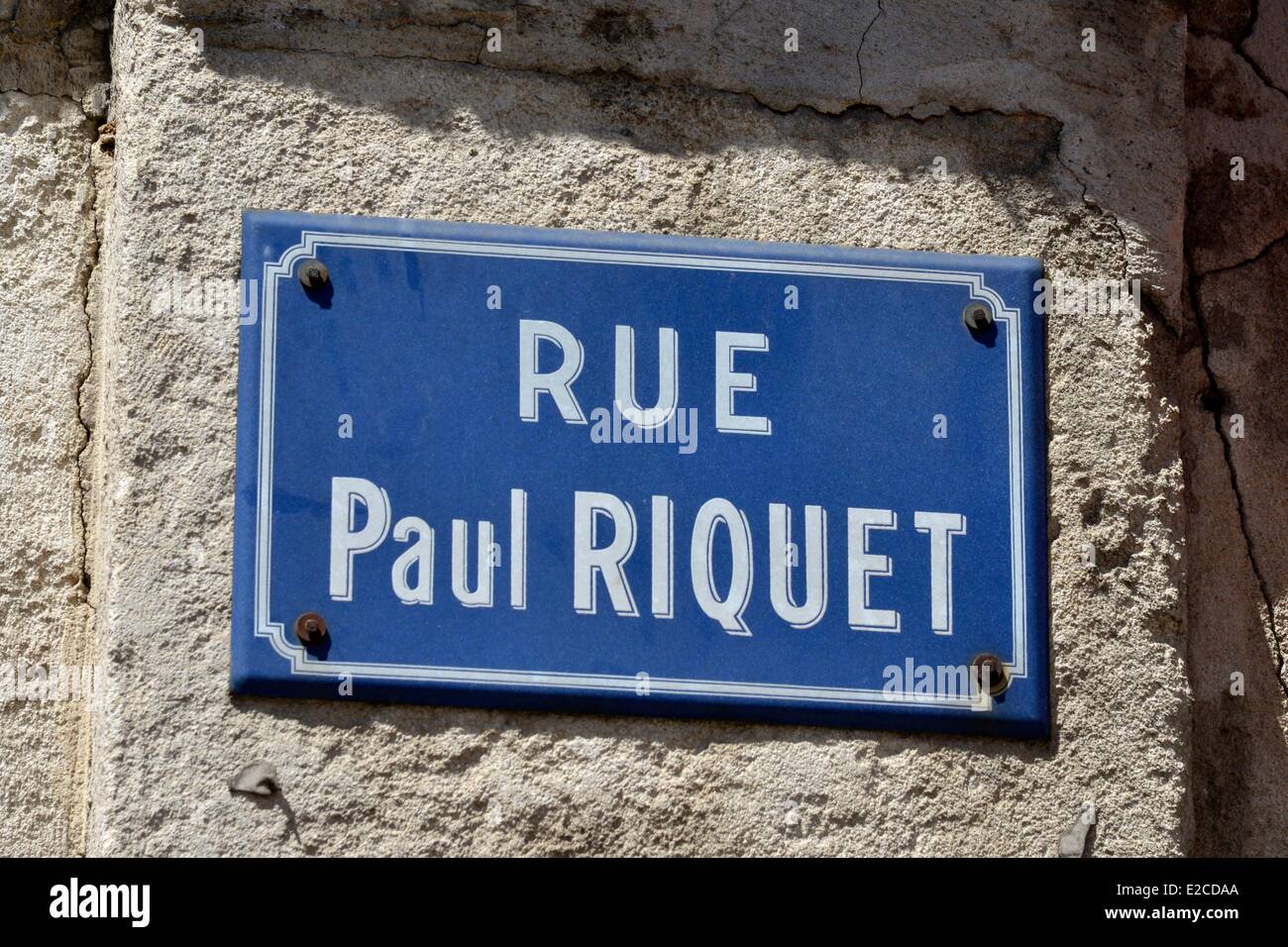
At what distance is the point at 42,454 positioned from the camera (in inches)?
99.7

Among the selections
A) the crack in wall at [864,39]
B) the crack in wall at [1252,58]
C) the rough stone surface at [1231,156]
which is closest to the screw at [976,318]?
the crack in wall at [864,39]

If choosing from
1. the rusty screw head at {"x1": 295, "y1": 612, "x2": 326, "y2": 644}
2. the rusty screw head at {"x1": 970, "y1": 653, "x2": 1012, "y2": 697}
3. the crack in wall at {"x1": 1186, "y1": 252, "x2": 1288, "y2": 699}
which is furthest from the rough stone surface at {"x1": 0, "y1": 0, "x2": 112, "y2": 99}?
the crack in wall at {"x1": 1186, "y1": 252, "x2": 1288, "y2": 699}

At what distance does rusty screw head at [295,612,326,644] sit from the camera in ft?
7.59

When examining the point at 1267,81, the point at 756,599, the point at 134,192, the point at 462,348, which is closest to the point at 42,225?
the point at 134,192

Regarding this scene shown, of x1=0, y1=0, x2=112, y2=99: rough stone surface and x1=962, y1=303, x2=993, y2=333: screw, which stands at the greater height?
x1=0, y1=0, x2=112, y2=99: rough stone surface

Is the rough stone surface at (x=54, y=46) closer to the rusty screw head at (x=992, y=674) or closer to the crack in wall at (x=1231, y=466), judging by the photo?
the rusty screw head at (x=992, y=674)

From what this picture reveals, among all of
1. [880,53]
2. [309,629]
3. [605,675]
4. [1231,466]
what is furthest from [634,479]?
[1231,466]

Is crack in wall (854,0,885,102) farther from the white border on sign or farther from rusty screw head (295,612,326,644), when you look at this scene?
rusty screw head (295,612,326,644)

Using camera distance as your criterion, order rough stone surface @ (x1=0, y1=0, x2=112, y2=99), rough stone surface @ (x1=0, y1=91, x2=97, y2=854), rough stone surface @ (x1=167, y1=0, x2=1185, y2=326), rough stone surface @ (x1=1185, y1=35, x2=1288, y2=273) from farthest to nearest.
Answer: rough stone surface @ (x1=1185, y1=35, x2=1288, y2=273) → rough stone surface @ (x1=0, y1=0, x2=112, y2=99) → rough stone surface @ (x1=167, y1=0, x2=1185, y2=326) → rough stone surface @ (x1=0, y1=91, x2=97, y2=854)

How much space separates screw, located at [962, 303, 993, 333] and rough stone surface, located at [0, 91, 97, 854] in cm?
110

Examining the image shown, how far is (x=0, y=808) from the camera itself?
2.41 m

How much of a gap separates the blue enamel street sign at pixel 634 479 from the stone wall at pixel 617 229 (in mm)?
46

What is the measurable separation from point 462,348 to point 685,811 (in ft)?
1.97
